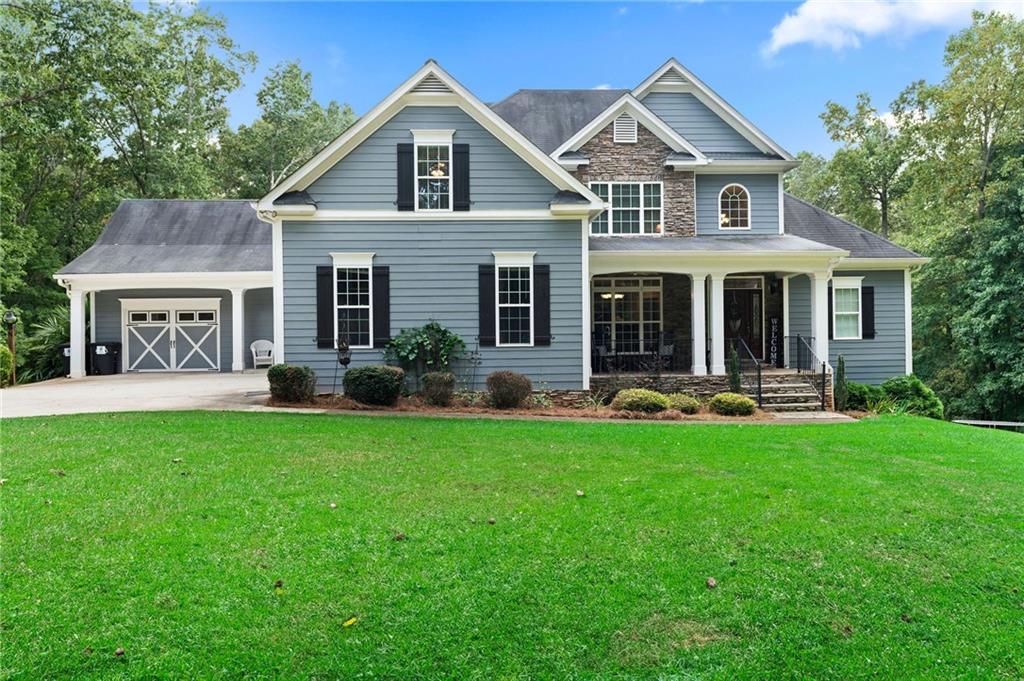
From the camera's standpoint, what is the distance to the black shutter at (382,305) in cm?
1295

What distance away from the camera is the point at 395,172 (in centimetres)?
1302

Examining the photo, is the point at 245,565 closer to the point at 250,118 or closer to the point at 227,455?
the point at 227,455

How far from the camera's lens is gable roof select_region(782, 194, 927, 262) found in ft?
54.7

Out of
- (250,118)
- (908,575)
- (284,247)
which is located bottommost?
(908,575)

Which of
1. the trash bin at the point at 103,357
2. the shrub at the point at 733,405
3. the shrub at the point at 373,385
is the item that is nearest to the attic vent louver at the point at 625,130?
the shrub at the point at 733,405

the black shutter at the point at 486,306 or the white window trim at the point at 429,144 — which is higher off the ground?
the white window trim at the point at 429,144

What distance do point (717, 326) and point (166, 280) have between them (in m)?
16.6

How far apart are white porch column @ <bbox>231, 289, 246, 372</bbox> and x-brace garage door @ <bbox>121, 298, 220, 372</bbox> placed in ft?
3.19

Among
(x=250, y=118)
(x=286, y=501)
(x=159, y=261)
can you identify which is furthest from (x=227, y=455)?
(x=250, y=118)

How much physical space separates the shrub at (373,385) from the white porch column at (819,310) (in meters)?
10.7

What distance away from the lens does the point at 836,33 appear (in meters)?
19.2

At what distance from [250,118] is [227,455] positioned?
104 feet

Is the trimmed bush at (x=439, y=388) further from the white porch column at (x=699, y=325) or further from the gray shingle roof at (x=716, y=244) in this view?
the white porch column at (x=699, y=325)

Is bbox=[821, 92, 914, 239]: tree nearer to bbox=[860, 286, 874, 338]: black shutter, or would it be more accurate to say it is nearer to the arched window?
bbox=[860, 286, 874, 338]: black shutter
